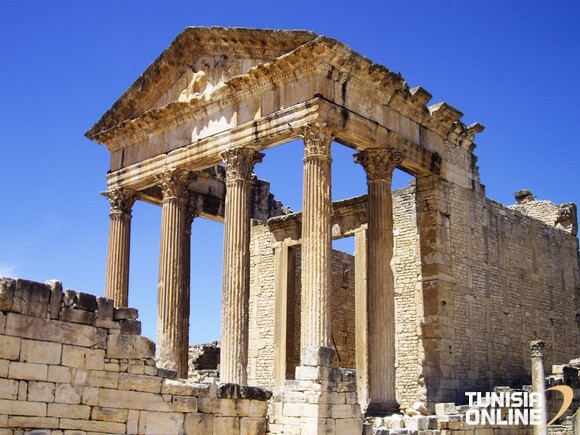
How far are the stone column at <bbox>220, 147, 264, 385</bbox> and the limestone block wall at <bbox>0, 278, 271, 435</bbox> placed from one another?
6.95m

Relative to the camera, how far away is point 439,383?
19.2 metres

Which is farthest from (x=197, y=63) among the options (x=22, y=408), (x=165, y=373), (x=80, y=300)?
(x=22, y=408)

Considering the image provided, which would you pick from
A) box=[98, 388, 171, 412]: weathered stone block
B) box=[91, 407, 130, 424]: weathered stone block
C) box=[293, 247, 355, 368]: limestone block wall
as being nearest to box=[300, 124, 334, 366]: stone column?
box=[98, 388, 171, 412]: weathered stone block

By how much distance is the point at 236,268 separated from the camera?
18.7m

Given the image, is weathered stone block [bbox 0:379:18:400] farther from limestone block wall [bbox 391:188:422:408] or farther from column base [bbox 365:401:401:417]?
limestone block wall [bbox 391:188:422:408]

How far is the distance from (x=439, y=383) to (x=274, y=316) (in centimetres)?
648

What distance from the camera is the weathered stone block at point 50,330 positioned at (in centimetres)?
911

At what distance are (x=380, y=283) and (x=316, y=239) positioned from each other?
213 centimetres

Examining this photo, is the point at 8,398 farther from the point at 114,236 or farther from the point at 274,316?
the point at 274,316

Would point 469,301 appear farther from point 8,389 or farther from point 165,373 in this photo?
point 8,389

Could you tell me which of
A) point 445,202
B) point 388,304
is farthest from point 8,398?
point 445,202

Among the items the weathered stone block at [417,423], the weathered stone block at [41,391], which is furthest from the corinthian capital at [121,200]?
the weathered stone block at [41,391]

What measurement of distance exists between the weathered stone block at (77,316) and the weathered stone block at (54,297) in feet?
0.28

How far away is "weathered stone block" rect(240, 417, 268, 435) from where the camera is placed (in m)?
11.6
